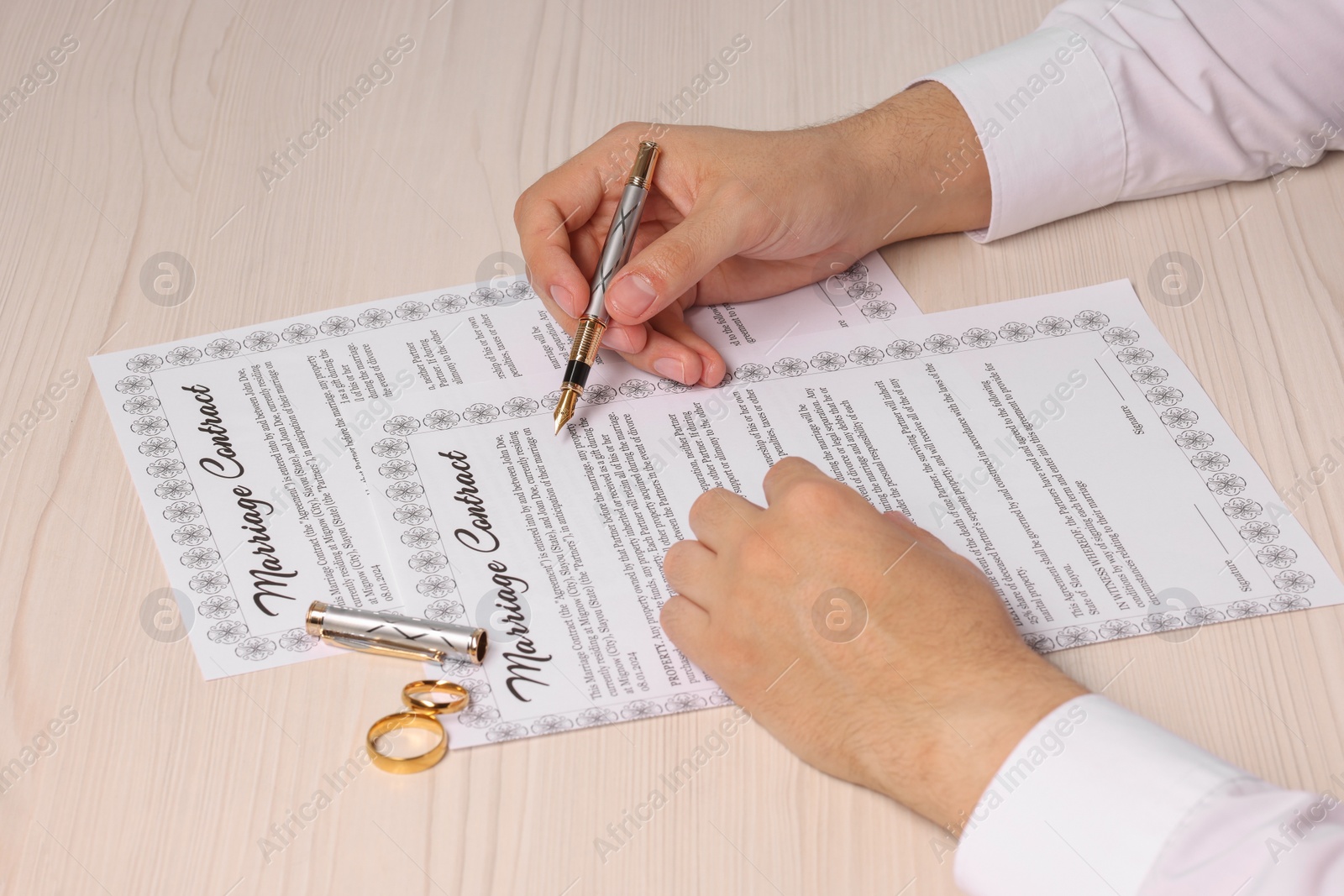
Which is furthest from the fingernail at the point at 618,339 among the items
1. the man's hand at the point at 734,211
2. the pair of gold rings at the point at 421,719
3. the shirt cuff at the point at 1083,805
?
the shirt cuff at the point at 1083,805

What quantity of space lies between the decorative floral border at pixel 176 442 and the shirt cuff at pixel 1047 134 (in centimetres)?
49

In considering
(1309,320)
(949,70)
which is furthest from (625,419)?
(1309,320)

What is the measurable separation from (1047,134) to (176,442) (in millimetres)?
886

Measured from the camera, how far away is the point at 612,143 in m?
1.06

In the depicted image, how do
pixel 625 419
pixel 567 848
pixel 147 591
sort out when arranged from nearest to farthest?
pixel 567 848
pixel 147 591
pixel 625 419

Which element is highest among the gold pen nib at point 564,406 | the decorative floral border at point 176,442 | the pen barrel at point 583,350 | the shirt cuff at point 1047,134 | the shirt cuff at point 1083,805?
the shirt cuff at point 1047,134

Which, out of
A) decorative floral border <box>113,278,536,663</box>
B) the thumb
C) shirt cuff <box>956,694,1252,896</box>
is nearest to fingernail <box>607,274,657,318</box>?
the thumb

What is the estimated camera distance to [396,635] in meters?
0.80

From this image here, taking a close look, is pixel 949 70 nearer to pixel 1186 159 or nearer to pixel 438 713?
pixel 1186 159

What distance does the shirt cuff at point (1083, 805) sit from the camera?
25.7 inches

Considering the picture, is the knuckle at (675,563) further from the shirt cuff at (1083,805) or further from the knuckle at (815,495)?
the shirt cuff at (1083,805)

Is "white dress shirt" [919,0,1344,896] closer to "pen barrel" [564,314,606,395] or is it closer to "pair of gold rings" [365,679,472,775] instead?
"pen barrel" [564,314,606,395]

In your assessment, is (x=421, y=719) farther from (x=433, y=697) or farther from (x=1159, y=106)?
(x=1159, y=106)

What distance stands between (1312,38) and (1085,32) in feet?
0.73
